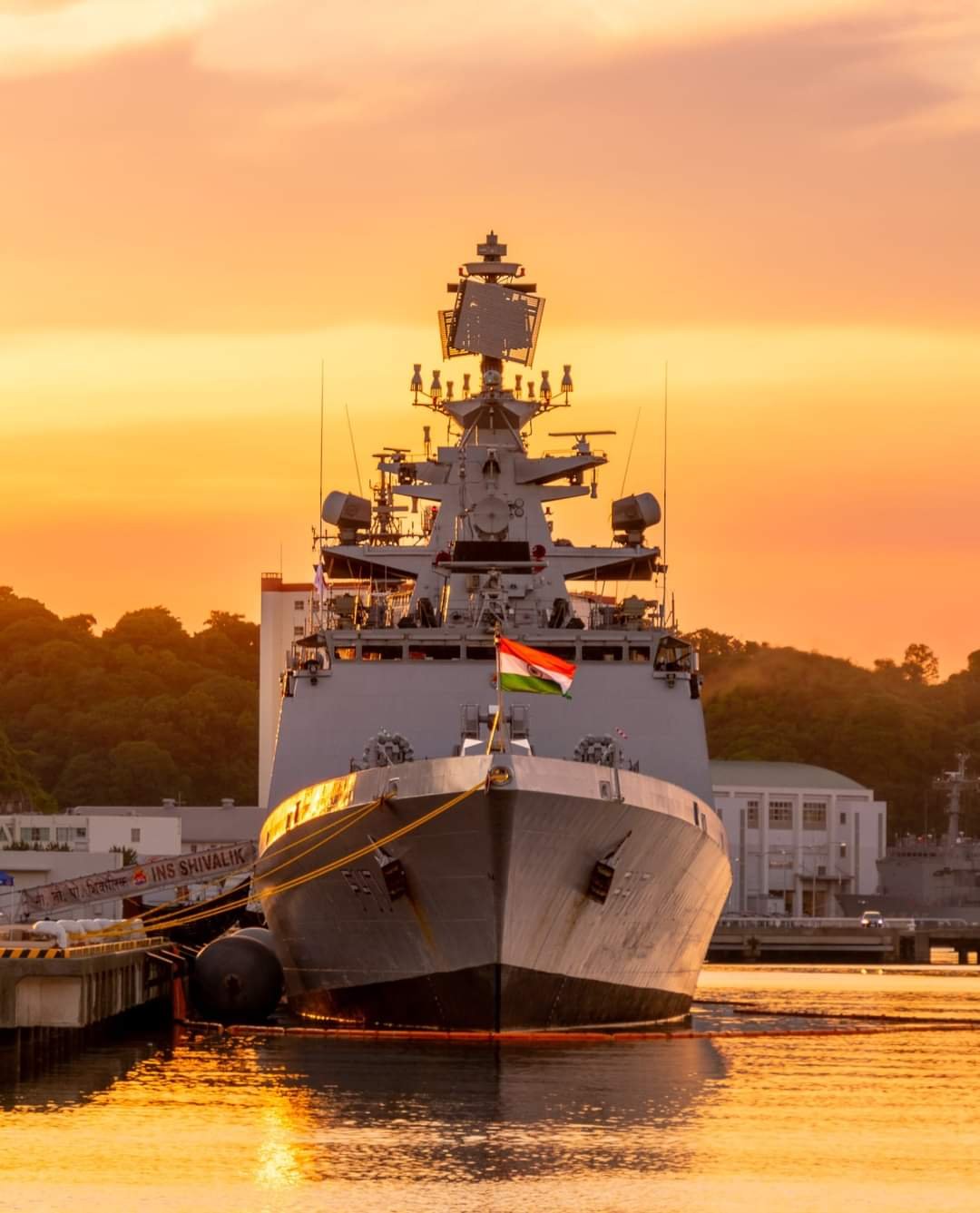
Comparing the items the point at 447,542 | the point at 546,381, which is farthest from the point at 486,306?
the point at 447,542

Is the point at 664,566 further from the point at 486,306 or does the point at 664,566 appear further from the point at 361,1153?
the point at 361,1153

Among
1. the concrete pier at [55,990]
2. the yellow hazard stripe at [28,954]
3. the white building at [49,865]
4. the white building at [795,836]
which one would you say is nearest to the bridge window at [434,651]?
the concrete pier at [55,990]

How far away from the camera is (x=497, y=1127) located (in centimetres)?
2539

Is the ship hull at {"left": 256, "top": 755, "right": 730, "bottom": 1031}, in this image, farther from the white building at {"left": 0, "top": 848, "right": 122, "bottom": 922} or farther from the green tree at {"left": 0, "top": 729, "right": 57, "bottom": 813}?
the green tree at {"left": 0, "top": 729, "right": 57, "bottom": 813}

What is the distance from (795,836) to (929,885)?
20.6ft

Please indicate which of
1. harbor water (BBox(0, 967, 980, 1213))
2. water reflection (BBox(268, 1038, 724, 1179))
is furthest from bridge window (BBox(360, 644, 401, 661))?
water reflection (BBox(268, 1038, 724, 1179))

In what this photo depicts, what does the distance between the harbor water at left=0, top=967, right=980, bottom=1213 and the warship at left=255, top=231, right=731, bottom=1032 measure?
1390 mm

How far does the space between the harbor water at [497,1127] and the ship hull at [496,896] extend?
96 cm

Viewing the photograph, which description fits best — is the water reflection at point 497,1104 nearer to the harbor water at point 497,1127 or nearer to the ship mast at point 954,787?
the harbor water at point 497,1127

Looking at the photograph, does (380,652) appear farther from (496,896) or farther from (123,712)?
(123,712)

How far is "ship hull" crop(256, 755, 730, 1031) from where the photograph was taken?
32062 millimetres

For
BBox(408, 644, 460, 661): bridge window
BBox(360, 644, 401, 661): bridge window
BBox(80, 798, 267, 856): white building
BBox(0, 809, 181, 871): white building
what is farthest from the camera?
BBox(80, 798, 267, 856): white building

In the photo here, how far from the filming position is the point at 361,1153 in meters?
23.6

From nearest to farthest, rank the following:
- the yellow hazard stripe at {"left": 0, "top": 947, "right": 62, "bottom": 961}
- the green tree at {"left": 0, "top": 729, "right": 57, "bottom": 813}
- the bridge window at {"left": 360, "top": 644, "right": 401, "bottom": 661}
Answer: the yellow hazard stripe at {"left": 0, "top": 947, "right": 62, "bottom": 961} → the bridge window at {"left": 360, "top": 644, "right": 401, "bottom": 661} → the green tree at {"left": 0, "top": 729, "right": 57, "bottom": 813}
